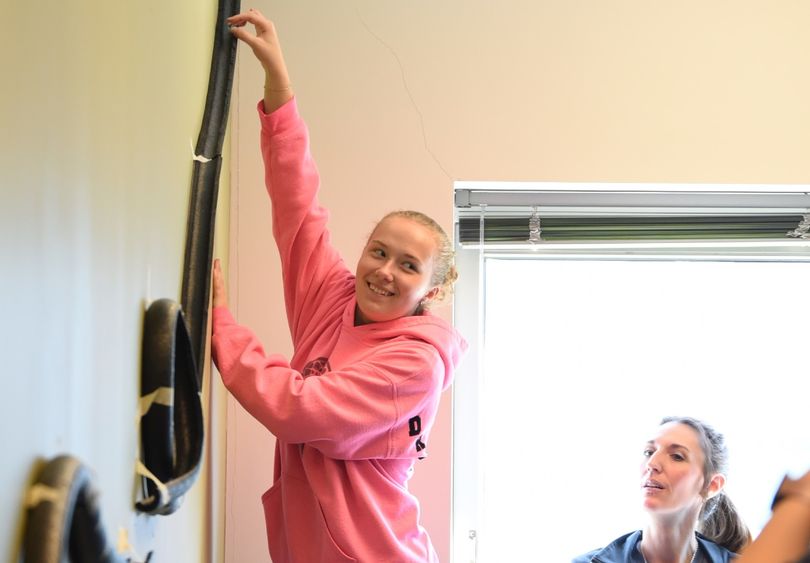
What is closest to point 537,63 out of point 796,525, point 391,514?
point 391,514

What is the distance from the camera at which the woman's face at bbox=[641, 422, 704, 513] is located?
2.04 m

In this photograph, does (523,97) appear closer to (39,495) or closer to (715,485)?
(715,485)

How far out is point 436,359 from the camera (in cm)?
138

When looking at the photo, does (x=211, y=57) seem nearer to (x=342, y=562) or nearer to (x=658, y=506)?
(x=342, y=562)

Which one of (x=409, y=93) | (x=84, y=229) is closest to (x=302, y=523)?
(x=84, y=229)

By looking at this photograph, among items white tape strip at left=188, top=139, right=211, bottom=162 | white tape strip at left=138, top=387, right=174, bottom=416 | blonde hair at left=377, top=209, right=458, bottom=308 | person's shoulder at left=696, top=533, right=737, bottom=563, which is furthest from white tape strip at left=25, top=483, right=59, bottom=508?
person's shoulder at left=696, top=533, right=737, bottom=563

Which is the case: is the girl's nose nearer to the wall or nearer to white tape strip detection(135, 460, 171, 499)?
the wall

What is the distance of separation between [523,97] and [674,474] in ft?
2.74

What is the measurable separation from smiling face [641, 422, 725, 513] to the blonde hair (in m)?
0.78

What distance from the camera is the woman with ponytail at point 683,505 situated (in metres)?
2.04

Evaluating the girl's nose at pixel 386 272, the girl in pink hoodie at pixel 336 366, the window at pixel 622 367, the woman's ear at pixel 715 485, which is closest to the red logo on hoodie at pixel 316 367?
the girl in pink hoodie at pixel 336 366

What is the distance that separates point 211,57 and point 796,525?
0.89 metres

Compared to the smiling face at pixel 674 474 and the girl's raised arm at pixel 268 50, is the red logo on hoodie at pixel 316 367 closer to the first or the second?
the girl's raised arm at pixel 268 50

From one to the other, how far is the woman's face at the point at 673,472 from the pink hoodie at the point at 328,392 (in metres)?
0.78
